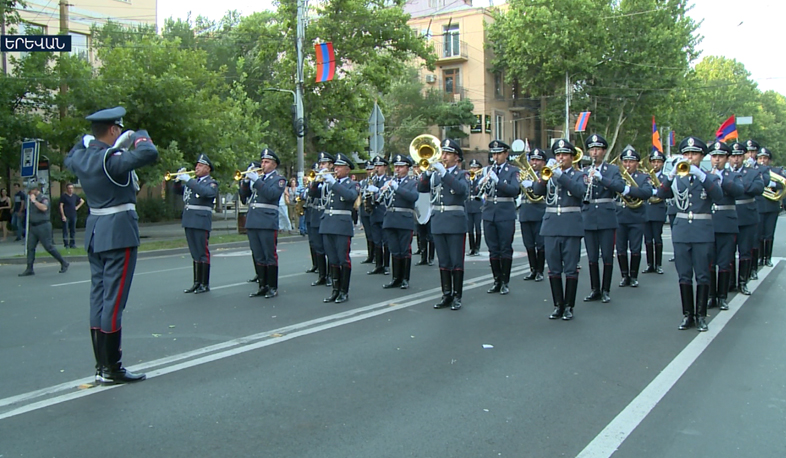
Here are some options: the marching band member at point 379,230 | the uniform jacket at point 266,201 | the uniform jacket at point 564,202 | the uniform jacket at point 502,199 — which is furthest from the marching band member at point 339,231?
the marching band member at point 379,230

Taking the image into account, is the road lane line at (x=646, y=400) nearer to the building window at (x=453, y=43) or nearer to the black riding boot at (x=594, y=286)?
the black riding boot at (x=594, y=286)

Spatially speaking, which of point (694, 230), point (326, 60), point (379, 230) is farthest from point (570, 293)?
point (326, 60)

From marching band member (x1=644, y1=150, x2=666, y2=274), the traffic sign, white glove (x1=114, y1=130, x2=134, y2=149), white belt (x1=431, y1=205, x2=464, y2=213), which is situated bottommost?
marching band member (x1=644, y1=150, x2=666, y2=274)

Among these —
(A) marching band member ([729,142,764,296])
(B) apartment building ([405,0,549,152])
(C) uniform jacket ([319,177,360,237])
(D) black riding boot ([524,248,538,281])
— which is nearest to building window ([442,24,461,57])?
(B) apartment building ([405,0,549,152])

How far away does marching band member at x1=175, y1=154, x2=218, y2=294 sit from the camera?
10773mm

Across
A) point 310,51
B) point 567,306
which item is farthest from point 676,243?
point 310,51

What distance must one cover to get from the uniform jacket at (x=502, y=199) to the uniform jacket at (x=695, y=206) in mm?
2900

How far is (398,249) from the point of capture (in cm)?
1124

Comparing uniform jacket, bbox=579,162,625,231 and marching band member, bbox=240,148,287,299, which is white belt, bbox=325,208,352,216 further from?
uniform jacket, bbox=579,162,625,231

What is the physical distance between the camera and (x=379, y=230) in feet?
43.3

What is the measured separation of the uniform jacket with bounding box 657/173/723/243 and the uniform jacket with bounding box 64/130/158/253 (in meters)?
5.67

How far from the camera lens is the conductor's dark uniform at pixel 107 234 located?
18.6 ft

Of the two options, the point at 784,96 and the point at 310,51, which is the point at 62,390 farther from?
the point at 784,96

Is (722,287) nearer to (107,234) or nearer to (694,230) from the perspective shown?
(694,230)
